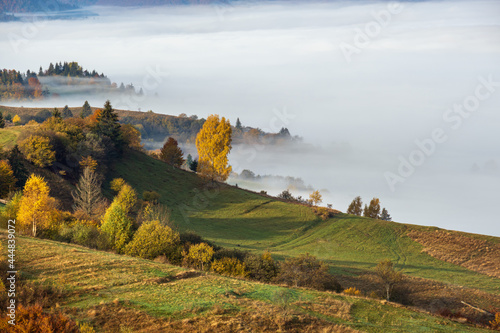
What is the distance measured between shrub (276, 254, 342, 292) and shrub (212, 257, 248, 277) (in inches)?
140

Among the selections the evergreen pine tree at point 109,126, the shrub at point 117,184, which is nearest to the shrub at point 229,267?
the shrub at point 117,184

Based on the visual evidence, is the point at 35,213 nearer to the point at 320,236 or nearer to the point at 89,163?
the point at 89,163

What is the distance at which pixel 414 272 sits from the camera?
6022 cm

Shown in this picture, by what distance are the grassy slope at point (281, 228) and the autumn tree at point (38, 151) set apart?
52.0 feet

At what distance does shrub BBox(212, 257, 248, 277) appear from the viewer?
39.5 meters

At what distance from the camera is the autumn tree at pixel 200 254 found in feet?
131

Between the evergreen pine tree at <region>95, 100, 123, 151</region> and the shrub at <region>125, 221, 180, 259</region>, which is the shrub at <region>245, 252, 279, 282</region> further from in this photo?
the evergreen pine tree at <region>95, 100, 123, 151</region>

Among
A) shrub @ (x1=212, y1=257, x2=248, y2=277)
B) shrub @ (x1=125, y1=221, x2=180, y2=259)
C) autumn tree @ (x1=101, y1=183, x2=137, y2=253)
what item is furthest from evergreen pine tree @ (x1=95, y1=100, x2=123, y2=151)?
shrub @ (x1=212, y1=257, x2=248, y2=277)

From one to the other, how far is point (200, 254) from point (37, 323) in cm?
2532

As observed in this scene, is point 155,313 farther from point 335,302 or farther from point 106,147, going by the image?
point 106,147

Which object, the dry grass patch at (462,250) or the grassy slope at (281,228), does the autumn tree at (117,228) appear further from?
the dry grass patch at (462,250)

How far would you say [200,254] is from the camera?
4056 centimetres

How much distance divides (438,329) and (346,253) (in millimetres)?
46336

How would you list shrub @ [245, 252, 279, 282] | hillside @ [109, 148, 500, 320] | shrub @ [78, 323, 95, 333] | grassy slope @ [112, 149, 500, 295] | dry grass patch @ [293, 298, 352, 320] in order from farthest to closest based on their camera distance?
grassy slope @ [112, 149, 500, 295]
hillside @ [109, 148, 500, 320]
shrub @ [245, 252, 279, 282]
dry grass patch @ [293, 298, 352, 320]
shrub @ [78, 323, 95, 333]
